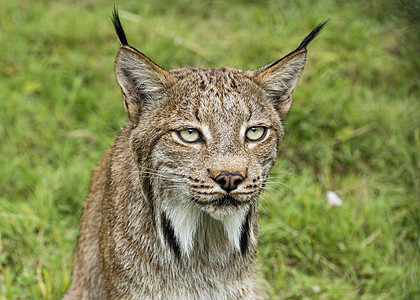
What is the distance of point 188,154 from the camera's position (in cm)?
317

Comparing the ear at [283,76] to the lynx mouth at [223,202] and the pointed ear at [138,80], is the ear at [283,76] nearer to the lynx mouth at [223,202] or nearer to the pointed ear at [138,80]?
the pointed ear at [138,80]

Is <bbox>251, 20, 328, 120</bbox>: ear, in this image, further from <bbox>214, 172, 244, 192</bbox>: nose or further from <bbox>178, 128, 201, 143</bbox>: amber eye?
<bbox>214, 172, 244, 192</bbox>: nose

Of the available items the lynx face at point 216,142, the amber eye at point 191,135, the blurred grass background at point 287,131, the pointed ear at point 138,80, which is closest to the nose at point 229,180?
the lynx face at point 216,142

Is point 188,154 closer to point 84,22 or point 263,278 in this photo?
point 263,278

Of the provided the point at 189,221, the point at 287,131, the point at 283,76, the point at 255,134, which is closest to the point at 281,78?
the point at 283,76

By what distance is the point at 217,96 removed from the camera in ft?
10.6

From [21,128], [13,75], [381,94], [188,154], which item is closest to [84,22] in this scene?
[13,75]

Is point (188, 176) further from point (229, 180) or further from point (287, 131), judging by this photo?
point (287, 131)

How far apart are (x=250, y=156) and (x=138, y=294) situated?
43.4 inches

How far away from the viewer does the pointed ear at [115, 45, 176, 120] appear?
10.6ft

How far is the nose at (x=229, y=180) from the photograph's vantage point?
2990 mm

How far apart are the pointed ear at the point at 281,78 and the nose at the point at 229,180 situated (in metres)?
0.70

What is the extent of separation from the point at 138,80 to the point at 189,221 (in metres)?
0.86

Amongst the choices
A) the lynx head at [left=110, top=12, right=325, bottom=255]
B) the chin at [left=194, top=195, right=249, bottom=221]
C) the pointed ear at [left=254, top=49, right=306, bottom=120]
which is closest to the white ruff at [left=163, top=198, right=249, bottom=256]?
the lynx head at [left=110, top=12, right=325, bottom=255]
